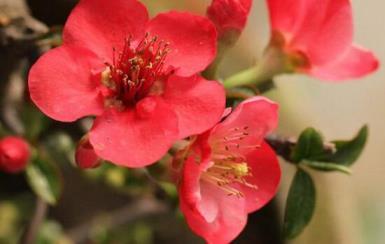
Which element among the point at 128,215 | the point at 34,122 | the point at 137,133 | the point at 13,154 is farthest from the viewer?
the point at 128,215

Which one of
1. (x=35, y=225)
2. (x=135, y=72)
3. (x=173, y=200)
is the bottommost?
(x=35, y=225)

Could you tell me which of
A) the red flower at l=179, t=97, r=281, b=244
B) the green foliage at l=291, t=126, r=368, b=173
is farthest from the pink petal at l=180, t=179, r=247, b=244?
the green foliage at l=291, t=126, r=368, b=173

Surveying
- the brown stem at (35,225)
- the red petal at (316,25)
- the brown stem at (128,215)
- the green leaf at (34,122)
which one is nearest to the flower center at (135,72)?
the red petal at (316,25)

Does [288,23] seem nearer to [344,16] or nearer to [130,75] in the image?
[344,16]

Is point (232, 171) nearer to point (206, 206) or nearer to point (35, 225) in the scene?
point (206, 206)

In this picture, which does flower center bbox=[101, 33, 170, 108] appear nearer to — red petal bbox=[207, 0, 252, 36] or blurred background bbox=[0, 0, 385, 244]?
red petal bbox=[207, 0, 252, 36]

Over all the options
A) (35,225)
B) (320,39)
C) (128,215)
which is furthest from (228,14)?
(128,215)

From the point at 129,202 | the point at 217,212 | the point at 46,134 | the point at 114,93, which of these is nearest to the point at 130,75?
the point at 114,93
